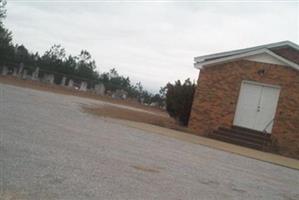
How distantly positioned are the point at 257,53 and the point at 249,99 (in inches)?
87.8

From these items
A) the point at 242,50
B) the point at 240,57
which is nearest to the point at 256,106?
the point at 240,57

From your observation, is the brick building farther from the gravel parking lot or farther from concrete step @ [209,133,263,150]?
the gravel parking lot

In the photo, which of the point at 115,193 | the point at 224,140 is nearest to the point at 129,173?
the point at 115,193

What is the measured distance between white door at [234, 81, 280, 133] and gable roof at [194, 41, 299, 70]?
4.45 ft

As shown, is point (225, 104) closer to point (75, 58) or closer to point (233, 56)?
point (233, 56)

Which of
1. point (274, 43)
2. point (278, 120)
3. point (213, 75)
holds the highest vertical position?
point (274, 43)

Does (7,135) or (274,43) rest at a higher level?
(274,43)

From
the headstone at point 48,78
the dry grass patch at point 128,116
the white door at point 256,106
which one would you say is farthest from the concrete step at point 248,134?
the headstone at point 48,78

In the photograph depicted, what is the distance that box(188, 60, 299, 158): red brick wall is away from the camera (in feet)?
69.3

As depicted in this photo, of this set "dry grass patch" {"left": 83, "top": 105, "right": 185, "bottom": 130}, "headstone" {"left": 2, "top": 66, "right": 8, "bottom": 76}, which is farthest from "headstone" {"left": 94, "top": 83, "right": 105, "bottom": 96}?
"dry grass patch" {"left": 83, "top": 105, "right": 185, "bottom": 130}

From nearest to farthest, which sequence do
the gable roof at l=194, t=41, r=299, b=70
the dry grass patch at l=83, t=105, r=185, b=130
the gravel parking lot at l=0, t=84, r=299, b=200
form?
the gravel parking lot at l=0, t=84, r=299, b=200 → the gable roof at l=194, t=41, r=299, b=70 → the dry grass patch at l=83, t=105, r=185, b=130

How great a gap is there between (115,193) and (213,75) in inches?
674

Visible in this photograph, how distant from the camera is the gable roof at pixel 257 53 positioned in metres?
21.7

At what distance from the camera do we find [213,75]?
2280 centimetres
